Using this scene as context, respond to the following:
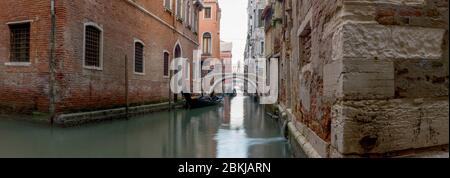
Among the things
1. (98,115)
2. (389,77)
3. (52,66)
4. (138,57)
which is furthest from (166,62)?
(389,77)

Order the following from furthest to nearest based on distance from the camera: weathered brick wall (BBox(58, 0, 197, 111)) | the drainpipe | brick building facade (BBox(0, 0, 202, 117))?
weathered brick wall (BBox(58, 0, 197, 111)) → brick building facade (BBox(0, 0, 202, 117)) → the drainpipe

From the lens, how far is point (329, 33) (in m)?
3.34

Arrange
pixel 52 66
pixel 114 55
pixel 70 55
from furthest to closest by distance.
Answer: pixel 114 55, pixel 70 55, pixel 52 66

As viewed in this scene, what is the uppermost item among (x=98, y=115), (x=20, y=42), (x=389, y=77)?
(x=20, y=42)

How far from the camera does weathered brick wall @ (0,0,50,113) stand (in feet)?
27.2

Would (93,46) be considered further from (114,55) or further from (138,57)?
(138,57)

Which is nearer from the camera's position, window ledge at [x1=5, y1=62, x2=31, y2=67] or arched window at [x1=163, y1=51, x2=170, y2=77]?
window ledge at [x1=5, y1=62, x2=31, y2=67]

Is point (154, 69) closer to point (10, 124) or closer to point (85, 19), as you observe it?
point (85, 19)

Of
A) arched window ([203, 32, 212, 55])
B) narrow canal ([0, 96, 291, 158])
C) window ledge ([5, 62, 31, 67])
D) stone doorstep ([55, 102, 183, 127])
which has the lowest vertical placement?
narrow canal ([0, 96, 291, 158])

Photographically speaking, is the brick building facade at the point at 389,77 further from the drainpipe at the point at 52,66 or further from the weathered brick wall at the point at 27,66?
the weathered brick wall at the point at 27,66

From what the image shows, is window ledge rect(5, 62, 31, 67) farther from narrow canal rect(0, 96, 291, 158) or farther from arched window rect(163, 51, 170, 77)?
arched window rect(163, 51, 170, 77)

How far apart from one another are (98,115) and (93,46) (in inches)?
79.9

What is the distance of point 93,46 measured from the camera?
9.77m

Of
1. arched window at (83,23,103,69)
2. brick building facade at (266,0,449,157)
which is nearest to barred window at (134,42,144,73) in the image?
arched window at (83,23,103,69)
